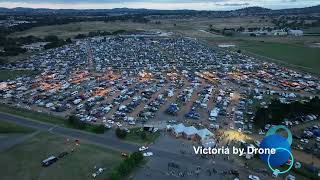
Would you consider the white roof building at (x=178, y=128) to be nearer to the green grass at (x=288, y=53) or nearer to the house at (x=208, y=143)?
the house at (x=208, y=143)

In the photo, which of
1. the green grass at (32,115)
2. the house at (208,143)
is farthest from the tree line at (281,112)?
the green grass at (32,115)

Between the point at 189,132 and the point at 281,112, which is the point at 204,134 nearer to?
the point at 189,132

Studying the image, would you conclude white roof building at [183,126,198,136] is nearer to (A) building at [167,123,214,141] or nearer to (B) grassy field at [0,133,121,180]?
(A) building at [167,123,214,141]

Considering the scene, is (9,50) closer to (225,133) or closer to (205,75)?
(205,75)

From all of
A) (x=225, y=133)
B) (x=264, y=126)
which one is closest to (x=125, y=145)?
(x=225, y=133)

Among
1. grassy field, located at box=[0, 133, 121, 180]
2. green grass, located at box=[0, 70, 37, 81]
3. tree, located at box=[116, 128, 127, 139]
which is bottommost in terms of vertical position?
grassy field, located at box=[0, 133, 121, 180]

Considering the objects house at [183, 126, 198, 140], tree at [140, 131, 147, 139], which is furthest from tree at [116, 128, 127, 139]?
house at [183, 126, 198, 140]
